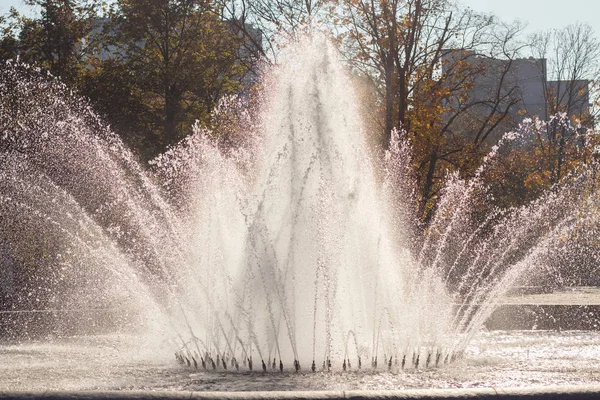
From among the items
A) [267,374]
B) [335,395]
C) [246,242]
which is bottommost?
[335,395]

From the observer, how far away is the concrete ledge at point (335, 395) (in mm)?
5031

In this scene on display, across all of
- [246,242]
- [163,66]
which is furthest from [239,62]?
[246,242]

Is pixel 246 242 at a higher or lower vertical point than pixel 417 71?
lower

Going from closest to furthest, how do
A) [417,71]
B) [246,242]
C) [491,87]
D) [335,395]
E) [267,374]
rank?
[335,395] → [267,374] → [246,242] → [417,71] → [491,87]

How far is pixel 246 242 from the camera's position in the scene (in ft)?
30.6

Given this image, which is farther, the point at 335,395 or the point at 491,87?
the point at 491,87

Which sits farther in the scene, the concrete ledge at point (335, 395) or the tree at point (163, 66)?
the tree at point (163, 66)

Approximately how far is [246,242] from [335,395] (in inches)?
172

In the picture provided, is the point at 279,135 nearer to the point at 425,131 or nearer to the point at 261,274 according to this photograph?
the point at 261,274

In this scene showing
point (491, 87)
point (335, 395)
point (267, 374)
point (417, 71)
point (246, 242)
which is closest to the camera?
point (335, 395)

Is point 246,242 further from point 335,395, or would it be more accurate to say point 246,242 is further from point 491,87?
point 491,87

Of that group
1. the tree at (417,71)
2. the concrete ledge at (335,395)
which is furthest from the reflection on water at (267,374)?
the tree at (417,71)

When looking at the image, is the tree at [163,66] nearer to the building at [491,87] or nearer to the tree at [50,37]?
the tree at [50,37]

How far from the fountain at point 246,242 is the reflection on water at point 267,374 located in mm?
326
